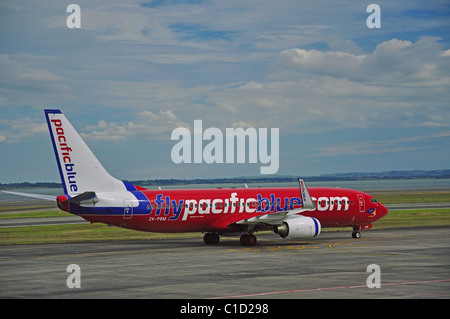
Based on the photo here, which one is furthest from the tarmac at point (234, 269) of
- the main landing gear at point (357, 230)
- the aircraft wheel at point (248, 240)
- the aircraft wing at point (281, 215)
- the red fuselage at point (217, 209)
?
the aircraft wing at point (281, 215)

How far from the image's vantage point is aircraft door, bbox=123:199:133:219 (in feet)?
145

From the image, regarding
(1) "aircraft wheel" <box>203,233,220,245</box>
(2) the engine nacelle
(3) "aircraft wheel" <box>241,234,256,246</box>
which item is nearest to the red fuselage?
(3) "aircraft wheel" <box>241,234,256,246</box>

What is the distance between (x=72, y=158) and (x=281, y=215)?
15037 mm

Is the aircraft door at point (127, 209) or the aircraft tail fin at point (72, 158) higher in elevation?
the aircraft tail fin at point (72, 158)

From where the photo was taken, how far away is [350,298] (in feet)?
77.8

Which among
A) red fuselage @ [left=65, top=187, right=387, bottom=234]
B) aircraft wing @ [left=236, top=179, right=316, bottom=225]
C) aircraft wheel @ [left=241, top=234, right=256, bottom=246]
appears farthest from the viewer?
aircraft wheel @ [left=241, top=234, right=256, bottom=246]

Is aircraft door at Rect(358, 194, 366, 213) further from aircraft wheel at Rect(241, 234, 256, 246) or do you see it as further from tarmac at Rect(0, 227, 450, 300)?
aircraft wheel at Rect(241, 234, 256, 246)

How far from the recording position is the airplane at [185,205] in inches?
1690

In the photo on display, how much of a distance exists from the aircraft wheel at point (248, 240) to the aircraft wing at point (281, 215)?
102cm

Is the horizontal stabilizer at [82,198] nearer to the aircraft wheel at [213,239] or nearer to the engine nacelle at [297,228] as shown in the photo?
the aircraft wheel at [213,239]

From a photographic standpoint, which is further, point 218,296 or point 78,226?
point 78,226

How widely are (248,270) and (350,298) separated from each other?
9.95m
